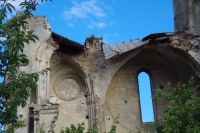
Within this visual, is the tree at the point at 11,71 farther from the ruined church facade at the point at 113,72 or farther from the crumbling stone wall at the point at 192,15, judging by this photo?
the crumbling stone wall at the point at 192,15

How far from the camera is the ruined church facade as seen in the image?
18.1 meters

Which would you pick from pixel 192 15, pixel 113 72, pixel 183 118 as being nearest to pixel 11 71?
pixel 183 118

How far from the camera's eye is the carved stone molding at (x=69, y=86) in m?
18.5

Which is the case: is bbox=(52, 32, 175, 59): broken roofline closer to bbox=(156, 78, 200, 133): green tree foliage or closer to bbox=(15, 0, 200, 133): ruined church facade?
bbox=(15, 0, 200, 133): ruined church facade

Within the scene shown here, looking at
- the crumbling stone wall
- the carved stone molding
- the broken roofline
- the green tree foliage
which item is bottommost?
the green tree foliage

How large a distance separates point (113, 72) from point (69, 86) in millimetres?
2272

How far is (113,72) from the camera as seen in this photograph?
1861cm

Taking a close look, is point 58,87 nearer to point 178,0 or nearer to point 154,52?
point 154,52

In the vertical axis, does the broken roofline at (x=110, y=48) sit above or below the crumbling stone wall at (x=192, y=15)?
below

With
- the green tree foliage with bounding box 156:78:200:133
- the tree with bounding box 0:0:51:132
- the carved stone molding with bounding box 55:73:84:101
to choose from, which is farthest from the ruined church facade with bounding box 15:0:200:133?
the tree with bounding box 0:0:51:132

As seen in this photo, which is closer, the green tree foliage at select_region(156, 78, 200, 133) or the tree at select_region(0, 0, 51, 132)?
the tree at select_region(0, 0, 51, 132)

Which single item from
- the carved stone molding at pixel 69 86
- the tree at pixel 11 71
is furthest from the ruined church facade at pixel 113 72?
the tree at pixel 11 71

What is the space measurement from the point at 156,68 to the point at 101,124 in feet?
14.6

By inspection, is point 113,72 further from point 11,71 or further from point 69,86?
point 11,71
